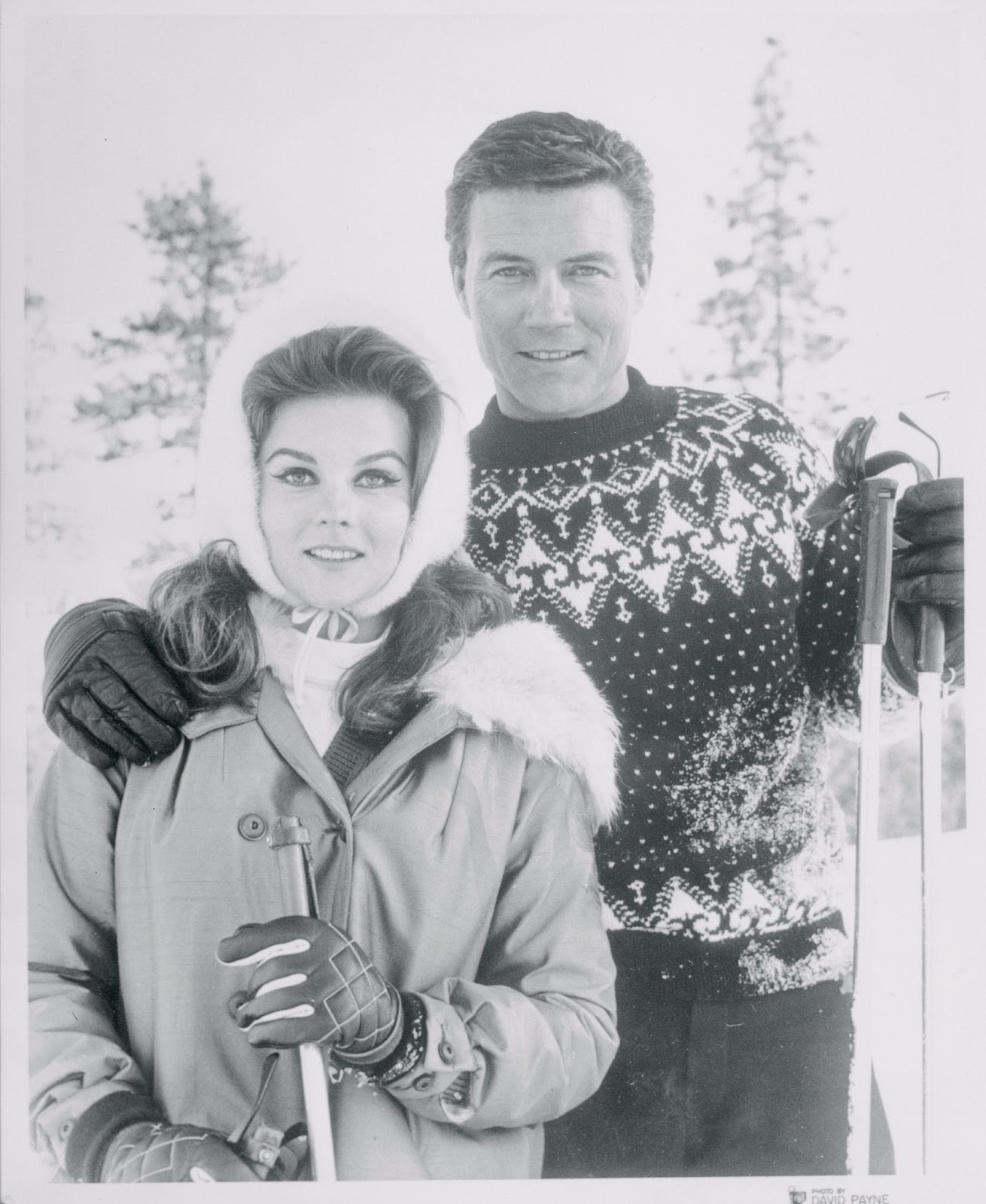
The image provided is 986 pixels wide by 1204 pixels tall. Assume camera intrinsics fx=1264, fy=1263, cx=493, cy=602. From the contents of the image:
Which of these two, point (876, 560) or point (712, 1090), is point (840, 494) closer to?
point (876, 560)

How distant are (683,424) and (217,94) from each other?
0.71 metres

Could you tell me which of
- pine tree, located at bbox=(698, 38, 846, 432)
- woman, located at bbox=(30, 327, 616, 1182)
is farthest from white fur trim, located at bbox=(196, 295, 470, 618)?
pine tree, located at bbox=(698, 38, 846, 432)

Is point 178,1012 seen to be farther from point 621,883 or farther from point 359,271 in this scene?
point 359,271

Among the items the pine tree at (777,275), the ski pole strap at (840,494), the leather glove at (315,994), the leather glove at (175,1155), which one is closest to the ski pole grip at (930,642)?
the ski pole strap at (840,494)

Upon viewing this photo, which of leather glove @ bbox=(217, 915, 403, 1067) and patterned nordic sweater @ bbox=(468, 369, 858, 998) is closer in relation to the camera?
leather glove @ bbox=(217, 915, 403, 1067)

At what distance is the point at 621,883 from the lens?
1.51 metres

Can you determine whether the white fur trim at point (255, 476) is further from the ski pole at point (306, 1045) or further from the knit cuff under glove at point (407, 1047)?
the knit cuff under glove at point (407, 1047)

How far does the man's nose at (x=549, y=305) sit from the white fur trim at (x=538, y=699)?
37 centimetres

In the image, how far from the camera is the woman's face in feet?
4.91

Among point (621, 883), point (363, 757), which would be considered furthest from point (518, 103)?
point (621, 883)

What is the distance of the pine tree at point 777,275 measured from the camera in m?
1.57

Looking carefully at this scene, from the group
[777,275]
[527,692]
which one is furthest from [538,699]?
[777,275]

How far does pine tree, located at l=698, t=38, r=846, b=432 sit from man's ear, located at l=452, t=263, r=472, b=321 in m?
0.29

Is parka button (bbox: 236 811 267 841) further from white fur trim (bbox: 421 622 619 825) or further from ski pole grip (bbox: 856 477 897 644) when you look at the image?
ski pole grip (bbox: 856 477 897 644)
